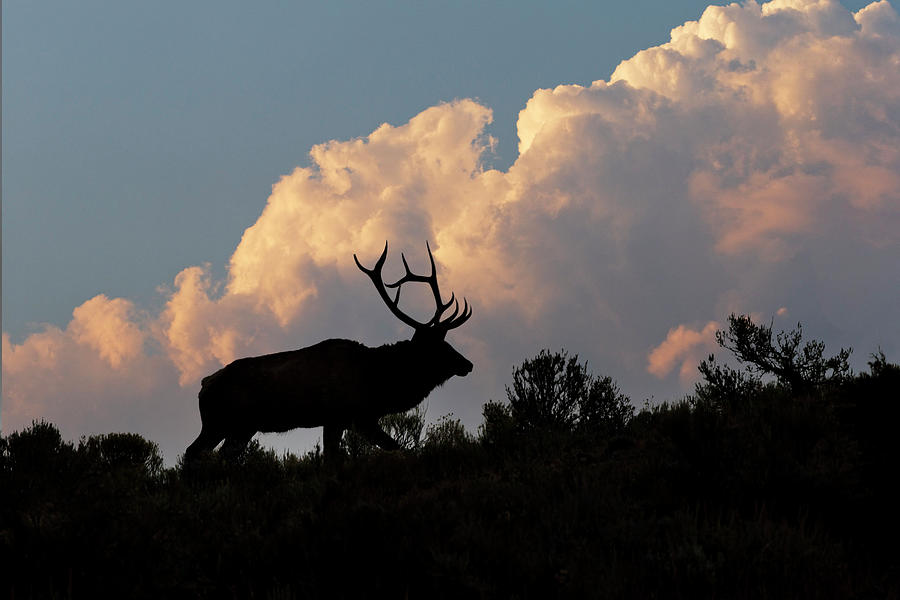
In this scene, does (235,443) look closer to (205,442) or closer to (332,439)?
(205,442)

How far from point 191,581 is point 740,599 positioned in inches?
170

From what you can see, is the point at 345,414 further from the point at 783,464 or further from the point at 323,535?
the point at 783,464

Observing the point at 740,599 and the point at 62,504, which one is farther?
the point at 62,504

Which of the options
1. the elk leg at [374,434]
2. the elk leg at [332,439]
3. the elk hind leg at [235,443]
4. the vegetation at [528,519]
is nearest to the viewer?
the vegetation at [528,519]

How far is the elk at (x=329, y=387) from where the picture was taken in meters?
13.2

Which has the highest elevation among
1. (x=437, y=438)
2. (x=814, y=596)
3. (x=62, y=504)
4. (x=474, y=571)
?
(x=437, y=438)

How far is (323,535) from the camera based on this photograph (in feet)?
26.0

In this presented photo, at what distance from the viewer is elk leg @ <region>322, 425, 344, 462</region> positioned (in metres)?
13.0

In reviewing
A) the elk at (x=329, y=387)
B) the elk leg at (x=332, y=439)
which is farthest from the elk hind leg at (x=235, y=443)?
the elk leg at (x=332, y=439)

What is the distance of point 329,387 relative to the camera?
1319 centimetres

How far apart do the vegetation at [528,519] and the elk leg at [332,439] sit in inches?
46.0

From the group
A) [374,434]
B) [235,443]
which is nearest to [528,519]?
[374,434]

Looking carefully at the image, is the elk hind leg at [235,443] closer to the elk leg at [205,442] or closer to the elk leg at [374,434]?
the elk leg at [205,442]

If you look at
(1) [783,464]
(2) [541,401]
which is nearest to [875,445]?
(1) [783,464]
